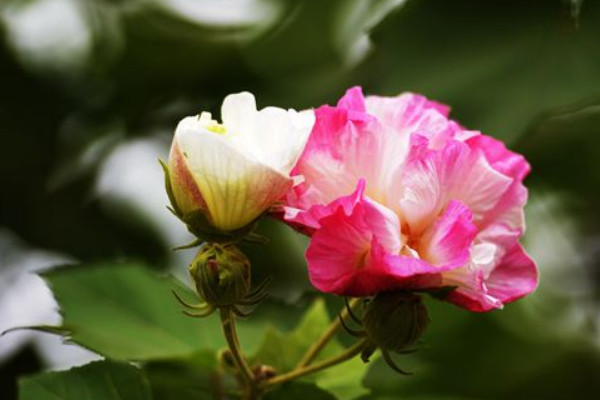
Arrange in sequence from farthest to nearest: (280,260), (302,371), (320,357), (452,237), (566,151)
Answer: (280,260) → (566,151) → (320,357) → (302,371) → (452,237)

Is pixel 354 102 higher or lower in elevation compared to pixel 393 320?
higher

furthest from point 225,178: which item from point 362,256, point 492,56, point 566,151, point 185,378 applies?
point 566,151

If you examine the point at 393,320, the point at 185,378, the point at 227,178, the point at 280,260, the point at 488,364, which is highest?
the point at 227,178

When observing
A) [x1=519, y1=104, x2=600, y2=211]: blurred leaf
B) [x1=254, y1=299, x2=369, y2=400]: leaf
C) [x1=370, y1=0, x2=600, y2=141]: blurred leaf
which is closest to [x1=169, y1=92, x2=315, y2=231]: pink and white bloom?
[x1=254, y1=299, x2=369, y2=400]: leaf

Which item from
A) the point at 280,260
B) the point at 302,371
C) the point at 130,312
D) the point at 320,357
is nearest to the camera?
the point at 302,371

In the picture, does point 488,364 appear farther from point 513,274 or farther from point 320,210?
point 320,210

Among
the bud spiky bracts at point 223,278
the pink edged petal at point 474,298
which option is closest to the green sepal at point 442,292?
the pink edged petal at point 474,298

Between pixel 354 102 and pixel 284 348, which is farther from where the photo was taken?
pixel 284 348
